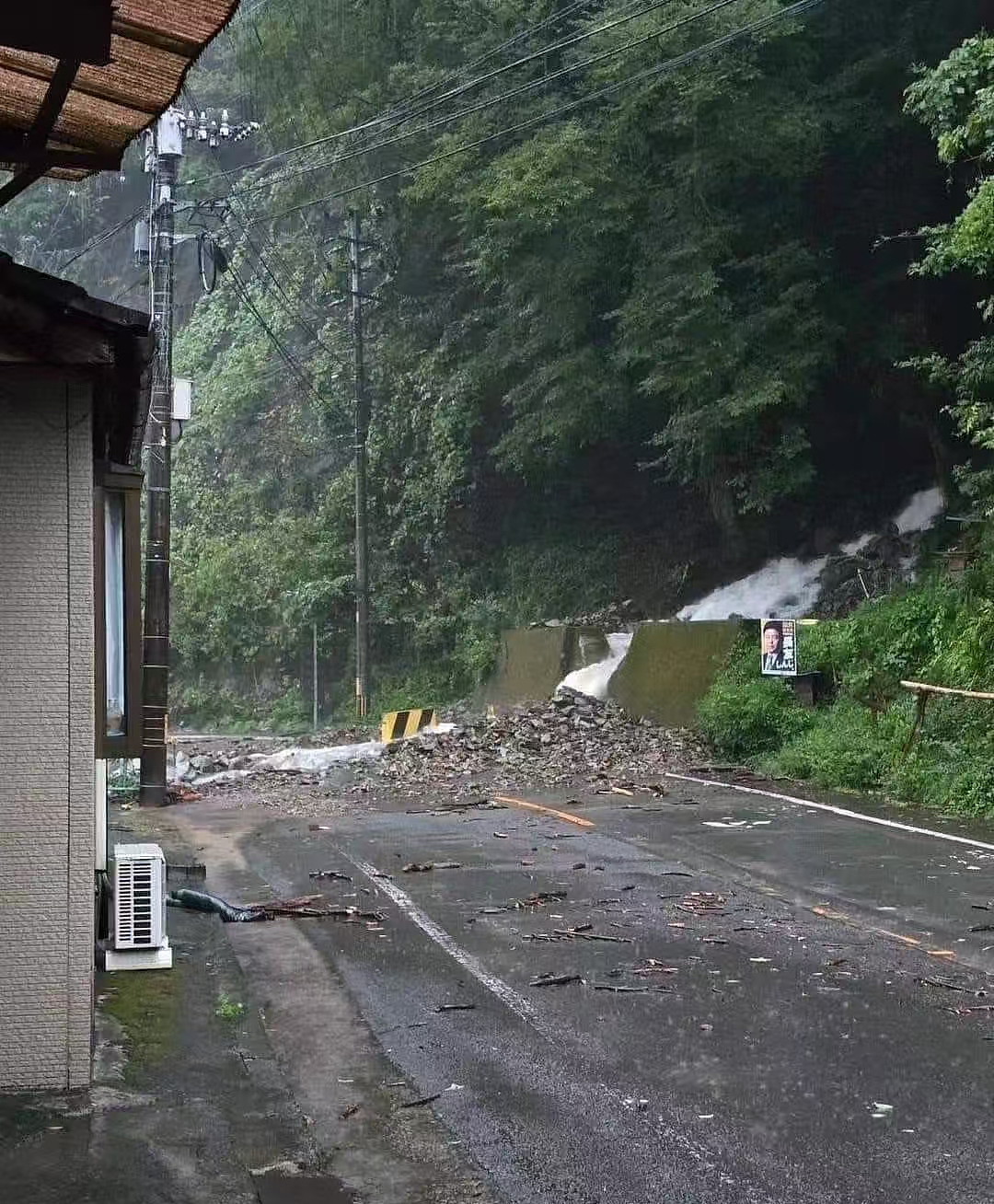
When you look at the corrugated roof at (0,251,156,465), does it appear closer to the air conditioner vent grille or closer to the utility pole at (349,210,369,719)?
the air conditioner vent grille

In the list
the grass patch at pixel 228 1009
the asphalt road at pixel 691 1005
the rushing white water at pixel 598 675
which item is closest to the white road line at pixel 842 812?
the asphalt road at pixel 691 1005

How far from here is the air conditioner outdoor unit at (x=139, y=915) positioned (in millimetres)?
8469

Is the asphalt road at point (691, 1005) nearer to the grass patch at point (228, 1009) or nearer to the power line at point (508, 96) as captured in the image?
the grass patch at point (228, 1009)

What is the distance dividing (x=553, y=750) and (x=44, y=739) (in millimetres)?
16539

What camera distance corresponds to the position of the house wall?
238 inches

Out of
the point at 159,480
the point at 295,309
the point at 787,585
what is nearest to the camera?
the point at 159,480

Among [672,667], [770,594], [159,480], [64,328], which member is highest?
[159,480]

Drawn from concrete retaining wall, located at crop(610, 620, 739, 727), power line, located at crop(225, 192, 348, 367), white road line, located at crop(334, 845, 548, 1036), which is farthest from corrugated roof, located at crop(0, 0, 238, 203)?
power line, located at crop(225, 192, 348, 367)

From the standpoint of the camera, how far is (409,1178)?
17.5 ft

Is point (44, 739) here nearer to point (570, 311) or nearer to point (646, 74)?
point (646, 74)

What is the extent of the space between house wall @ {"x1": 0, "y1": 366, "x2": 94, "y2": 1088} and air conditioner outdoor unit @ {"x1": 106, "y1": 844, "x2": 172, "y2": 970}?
7.66 ft

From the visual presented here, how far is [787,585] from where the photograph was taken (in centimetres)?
2861

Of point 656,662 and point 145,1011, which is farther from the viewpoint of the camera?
point 656,662

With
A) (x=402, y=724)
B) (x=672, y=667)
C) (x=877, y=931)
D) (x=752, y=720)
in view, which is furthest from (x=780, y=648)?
(x=877, y=931)
